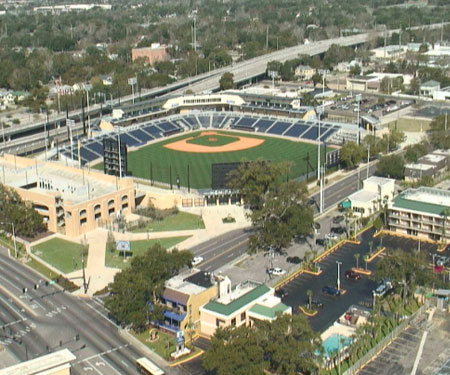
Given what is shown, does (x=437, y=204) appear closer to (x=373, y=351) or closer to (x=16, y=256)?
(x=373, y=351)

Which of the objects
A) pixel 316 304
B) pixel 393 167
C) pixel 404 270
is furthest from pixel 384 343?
pixel 393 167

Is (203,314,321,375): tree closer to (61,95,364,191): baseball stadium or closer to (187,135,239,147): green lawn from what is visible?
(61,95,364,191): baseball stadium

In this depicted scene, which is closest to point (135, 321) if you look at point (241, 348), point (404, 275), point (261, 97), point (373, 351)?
point (241, 348)

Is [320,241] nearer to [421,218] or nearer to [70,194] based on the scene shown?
[421,218]

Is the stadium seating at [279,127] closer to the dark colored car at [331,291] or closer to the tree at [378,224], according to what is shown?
the tree at [378,224]

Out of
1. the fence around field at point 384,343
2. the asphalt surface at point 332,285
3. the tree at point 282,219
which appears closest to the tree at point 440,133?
the tree at point 282,219

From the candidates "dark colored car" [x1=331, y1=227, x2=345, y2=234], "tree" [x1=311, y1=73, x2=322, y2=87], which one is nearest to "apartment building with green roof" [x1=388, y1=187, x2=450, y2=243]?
"dark colored car" [x1=331, y1=227, x2=345, y2=234]
